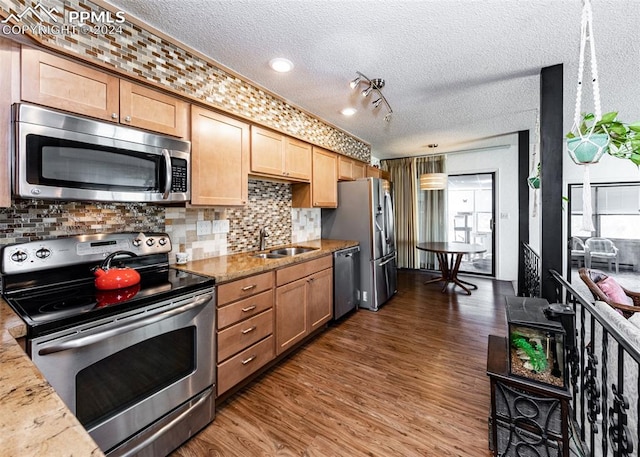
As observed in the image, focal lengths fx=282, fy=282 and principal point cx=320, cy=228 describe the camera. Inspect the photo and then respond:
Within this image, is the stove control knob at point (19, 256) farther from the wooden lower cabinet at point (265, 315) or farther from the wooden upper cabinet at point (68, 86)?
the wooden lower cabinet at point (265, 315)

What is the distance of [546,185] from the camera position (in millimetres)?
2254

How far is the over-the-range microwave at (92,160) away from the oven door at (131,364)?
2.25 ft

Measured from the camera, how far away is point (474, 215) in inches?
217

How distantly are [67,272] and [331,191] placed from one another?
276cm

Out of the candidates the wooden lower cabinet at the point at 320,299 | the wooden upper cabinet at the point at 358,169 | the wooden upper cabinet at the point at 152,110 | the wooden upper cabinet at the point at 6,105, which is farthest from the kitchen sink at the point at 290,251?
the wooden upper cabinet at the point at 6,105

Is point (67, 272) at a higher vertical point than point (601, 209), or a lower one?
lower

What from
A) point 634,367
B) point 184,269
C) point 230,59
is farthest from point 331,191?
point 634,367

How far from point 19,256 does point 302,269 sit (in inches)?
72.3

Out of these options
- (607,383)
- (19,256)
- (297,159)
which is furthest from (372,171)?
(19,256)

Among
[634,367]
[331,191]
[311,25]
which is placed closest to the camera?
[634,367]

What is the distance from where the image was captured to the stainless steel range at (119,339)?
1176 millimetres

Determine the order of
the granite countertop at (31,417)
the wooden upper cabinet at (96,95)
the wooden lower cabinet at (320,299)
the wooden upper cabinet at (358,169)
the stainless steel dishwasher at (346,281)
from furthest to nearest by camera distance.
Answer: the wooden upper cabinet at (358,169) < the stainless steel dishwasher at (346,281) < the wooden lower cabinet at (320,299) < the wooden upper cabinet at (96,95) < the granite countertop at (31,417)

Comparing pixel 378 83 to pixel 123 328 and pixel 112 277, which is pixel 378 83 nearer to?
pixel 112 277

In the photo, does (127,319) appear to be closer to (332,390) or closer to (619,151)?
(332,390)
